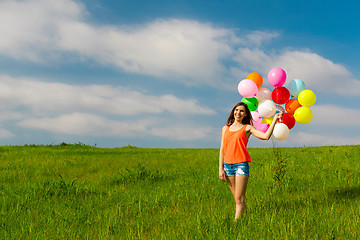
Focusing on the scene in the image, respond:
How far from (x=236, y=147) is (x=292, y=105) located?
8.96 ft

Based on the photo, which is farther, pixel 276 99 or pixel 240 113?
pixel 276 99

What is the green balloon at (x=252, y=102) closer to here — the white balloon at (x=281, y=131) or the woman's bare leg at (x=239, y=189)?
the white balloon at (x=281, y=131)

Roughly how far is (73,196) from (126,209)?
5.99 ft

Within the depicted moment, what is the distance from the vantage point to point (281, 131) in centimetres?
543

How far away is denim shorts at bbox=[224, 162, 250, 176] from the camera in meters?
4.45

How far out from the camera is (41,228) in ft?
16.1

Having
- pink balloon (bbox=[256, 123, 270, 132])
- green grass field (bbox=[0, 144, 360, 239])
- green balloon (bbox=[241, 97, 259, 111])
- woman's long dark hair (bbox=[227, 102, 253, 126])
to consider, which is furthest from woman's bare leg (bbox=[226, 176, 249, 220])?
green balloon (bbox=[241, 97, 259, 111])

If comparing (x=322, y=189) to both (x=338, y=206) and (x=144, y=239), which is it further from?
(x=144, y=239)

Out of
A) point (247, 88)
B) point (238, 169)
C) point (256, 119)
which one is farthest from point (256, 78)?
point (238, 169)

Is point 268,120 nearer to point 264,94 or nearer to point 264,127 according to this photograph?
point 264,127

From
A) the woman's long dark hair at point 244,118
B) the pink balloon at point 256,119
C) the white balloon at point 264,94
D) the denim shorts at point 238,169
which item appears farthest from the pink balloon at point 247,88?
the denim shorts at point 238,169

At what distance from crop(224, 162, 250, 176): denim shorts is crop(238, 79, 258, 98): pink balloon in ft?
7.18

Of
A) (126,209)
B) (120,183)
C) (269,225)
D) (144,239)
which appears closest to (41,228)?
(126,209)

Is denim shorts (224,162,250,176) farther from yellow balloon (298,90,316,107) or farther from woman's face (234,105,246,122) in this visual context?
yellow balloon (298,90,316,107)
